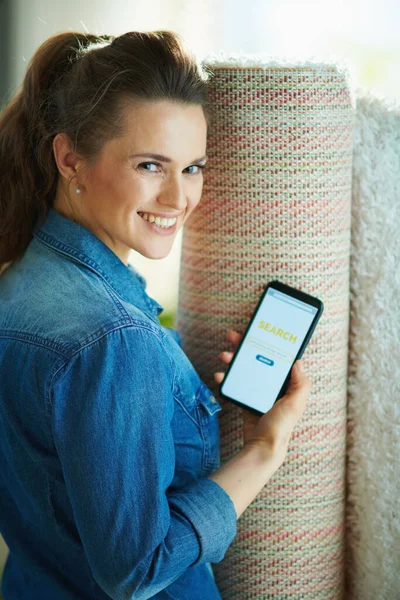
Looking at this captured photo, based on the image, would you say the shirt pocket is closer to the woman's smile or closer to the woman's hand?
the woman's hand

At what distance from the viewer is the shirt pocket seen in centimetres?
85

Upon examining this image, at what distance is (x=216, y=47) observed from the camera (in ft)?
7.02

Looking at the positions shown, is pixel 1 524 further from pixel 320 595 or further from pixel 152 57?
pixel 152 57

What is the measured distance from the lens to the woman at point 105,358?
2.15 ft

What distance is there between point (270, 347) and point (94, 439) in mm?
350

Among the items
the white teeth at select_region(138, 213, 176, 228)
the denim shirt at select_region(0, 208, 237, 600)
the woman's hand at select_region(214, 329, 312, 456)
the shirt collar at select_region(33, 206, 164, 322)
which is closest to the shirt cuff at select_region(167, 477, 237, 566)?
the denim shirt at select_region(0, 208, 237, 600)

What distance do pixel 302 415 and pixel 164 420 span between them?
0.32 metres

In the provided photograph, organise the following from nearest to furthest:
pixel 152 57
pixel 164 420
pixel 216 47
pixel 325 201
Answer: pixel 164 420 < pixel 152 57 < pixel 325 201 < pixel 216 47

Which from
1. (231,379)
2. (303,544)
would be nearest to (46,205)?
(231,379)

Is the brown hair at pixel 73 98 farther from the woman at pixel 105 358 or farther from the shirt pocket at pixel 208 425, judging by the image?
the shirt pocket at pixel 208 425

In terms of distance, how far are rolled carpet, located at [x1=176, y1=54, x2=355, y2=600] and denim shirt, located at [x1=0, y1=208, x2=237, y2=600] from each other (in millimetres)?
134

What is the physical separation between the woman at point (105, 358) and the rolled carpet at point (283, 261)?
48 mm

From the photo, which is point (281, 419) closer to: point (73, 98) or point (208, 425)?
point (208, 425)

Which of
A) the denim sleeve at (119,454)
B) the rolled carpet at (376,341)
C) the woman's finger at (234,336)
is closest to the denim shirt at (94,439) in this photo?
the denim sleeve at (119,454)
